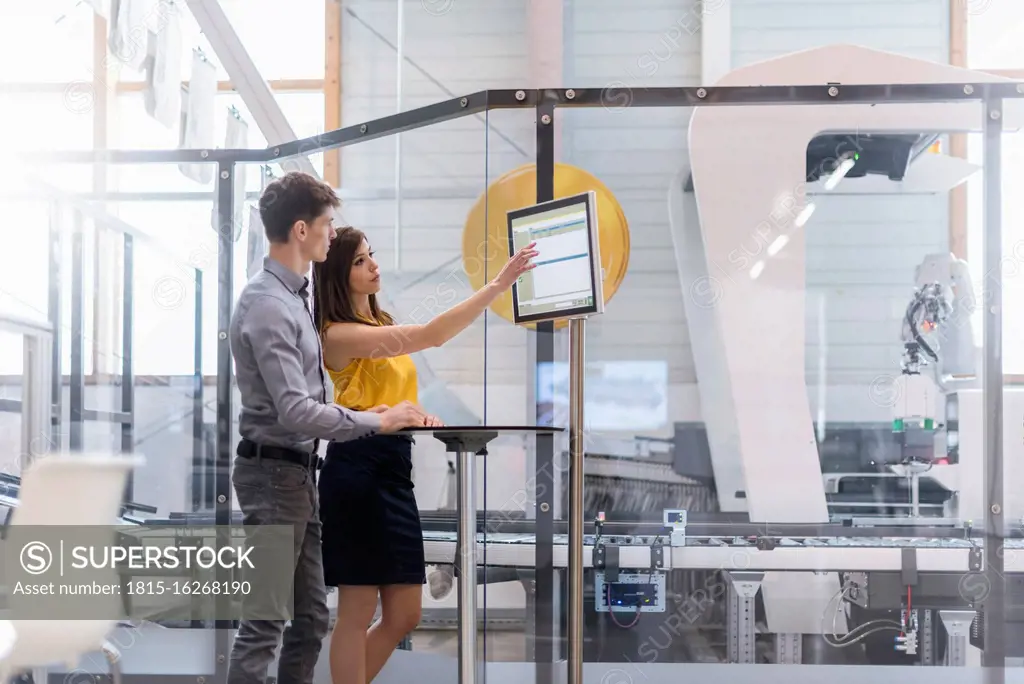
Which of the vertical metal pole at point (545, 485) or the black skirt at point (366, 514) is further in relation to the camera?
the vertical metal pole at point (545, 485)

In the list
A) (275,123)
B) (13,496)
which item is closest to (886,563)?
(13,496)

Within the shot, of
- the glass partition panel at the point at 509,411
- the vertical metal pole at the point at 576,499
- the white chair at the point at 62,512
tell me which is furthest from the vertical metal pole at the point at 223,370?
the vertical metal pole at the point at 576,499

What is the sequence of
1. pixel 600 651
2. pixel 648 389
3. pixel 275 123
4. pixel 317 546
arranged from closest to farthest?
pixel 317 546 < pixel 600 651 < pixel 648 389 < pixel 275 123

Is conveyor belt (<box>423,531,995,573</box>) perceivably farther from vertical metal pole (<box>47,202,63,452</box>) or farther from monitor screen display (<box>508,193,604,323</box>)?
vertical metal pole (<box>47,202,63,452</box>)

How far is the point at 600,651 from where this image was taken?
9.02ft

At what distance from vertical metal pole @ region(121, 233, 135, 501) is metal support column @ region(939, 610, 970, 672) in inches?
103

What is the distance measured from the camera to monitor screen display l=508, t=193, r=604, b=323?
2164 mm

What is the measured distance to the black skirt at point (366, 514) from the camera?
2.22m

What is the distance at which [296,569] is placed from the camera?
211 centimetres

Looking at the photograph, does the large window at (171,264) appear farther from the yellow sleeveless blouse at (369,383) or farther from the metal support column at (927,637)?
the metal support column at (927,637)

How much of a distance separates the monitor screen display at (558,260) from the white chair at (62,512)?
1142 millimetres

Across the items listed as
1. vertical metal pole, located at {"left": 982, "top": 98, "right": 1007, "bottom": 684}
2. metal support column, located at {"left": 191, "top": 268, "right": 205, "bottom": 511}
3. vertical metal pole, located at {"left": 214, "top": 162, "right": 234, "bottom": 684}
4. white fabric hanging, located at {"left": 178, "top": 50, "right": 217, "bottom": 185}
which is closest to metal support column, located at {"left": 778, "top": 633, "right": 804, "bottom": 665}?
vertical metal pole, located at {"left": 982, "top": 98, "right": 1007, "bottom": 684}

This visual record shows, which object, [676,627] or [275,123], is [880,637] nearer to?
[676,627]

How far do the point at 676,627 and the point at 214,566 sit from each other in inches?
57.0
